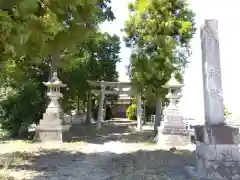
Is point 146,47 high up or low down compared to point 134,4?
down

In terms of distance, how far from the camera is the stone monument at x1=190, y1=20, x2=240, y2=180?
17.9 feet

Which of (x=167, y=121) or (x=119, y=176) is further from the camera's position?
(x=167, y=121)

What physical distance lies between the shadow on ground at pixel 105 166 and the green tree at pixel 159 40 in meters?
5.23

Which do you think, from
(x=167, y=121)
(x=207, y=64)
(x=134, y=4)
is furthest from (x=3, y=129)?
(x=207, y=64)

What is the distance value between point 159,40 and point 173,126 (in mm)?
4291

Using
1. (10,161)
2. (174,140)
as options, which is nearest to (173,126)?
(174,140)

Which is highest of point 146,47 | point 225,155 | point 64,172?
point 146,47

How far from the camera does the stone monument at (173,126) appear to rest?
37.9ft

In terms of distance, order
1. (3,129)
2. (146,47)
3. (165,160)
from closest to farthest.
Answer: (165,160) → (146,47) → (3,129)

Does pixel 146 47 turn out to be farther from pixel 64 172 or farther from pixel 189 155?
pixel 64 172

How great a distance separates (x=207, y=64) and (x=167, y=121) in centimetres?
641

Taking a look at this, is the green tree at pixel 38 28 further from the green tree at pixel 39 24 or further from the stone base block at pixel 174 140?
the stone base block at pixel 174 140

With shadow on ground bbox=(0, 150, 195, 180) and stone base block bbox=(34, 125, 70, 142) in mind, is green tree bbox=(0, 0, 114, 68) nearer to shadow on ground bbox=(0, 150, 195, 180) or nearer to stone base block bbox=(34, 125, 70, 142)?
shadow on ground bbox=(0, 150, 195, 180)

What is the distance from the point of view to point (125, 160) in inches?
300
